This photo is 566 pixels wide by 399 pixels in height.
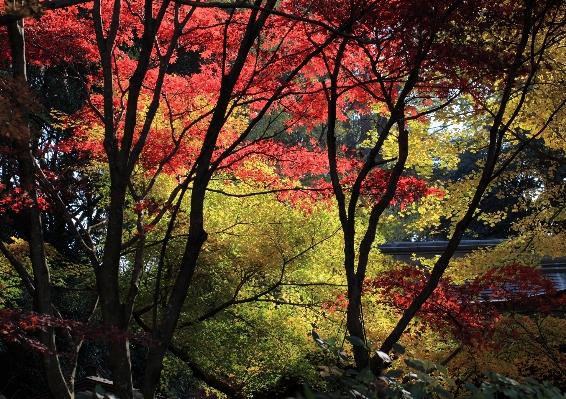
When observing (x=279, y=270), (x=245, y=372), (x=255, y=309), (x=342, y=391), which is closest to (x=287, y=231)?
(x=279, y=270)

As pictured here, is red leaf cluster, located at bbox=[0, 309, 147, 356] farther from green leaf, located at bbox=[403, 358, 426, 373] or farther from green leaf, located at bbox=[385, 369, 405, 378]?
green leaf, located at bbox=[403, 358, 426, 373]

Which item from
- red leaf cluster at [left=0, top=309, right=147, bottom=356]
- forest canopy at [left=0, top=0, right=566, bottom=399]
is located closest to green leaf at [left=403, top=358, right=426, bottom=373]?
forest canopy at [left=0, top=0, right=566, bottom=399]

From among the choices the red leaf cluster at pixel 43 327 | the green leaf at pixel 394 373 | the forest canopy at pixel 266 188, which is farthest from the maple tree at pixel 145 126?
the green leaf at pixel 394 373

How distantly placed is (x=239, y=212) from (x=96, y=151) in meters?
2.44

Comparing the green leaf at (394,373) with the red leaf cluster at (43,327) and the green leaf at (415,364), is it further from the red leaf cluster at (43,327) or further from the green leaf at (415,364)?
the red leaf cluster at (43,327)

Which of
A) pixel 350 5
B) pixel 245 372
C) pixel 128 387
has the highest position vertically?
pixel 350 5

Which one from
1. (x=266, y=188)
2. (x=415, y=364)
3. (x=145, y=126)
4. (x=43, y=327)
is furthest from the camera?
(x=266, y=188)

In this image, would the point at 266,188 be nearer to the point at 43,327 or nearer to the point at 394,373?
the point at 43,327

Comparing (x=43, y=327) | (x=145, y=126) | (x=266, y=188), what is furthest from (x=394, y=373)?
(x=266, y=188)

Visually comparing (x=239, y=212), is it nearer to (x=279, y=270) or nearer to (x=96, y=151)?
(x=279, y=270)

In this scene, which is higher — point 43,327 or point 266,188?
point 266,188

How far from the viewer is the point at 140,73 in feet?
16.0

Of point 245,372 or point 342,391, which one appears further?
point 245,372

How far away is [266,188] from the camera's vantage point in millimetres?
8555
